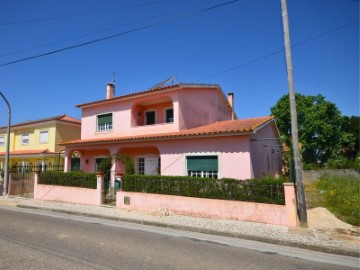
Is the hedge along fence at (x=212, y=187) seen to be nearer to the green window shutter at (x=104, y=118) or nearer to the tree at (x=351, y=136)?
the green window shutter at (x=104, y=118)

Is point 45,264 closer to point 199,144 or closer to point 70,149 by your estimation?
point 199,144

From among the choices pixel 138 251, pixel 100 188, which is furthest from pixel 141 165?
pixel 138 251

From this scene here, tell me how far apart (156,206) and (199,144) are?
3708 millimetres

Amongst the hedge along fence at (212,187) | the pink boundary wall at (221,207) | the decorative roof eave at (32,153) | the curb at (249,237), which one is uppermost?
the decorative roof eave at (32,153)

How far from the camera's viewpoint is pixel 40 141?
26297 millimetres

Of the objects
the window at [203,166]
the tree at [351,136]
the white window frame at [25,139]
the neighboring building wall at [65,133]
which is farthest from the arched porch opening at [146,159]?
the tree at [351,136]

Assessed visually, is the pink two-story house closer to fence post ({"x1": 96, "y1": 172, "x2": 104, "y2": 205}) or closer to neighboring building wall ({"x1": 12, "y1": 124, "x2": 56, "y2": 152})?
fence post ({"x1": 96, "y1": 172, "x2": 104, "y2": 205})

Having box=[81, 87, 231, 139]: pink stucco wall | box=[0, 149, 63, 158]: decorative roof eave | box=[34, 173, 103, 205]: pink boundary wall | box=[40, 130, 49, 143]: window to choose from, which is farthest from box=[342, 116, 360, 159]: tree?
box=[40, 130, 49, 143]: window

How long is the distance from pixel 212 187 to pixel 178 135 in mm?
3858

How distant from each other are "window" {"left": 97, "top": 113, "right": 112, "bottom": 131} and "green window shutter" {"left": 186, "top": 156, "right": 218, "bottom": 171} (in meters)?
7.85

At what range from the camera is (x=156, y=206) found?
457 inches

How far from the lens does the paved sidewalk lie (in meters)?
6.84

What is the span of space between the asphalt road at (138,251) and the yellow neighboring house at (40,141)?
681 inches

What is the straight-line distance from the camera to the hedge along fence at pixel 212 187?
933cm
